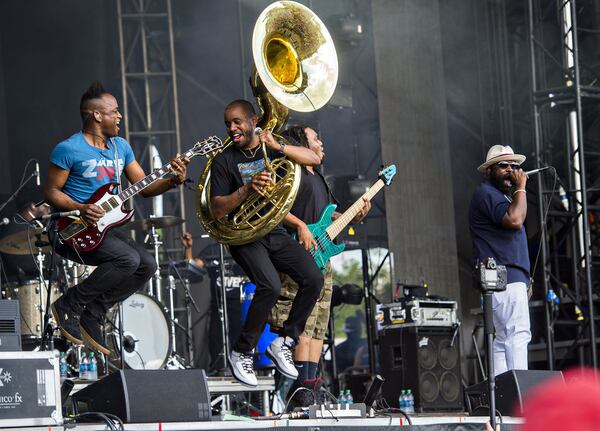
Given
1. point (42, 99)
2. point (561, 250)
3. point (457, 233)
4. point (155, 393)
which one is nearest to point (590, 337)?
point (561, 250)

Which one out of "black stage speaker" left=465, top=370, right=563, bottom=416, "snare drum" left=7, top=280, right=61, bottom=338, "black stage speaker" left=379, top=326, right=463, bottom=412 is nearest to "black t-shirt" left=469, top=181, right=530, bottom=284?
"black stage speaker" left=465, top=370, right=563, bottom=416

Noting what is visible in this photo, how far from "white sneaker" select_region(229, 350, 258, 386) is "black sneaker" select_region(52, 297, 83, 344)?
890 millimetres

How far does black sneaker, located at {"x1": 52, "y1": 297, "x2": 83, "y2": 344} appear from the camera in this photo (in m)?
5.57

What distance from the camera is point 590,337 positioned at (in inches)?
374

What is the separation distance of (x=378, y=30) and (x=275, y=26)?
6.48 meters

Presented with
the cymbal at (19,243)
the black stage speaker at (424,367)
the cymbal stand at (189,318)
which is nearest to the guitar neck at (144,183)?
the cymbal at (19,243)

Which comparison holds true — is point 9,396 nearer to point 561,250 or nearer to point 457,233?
point 561,250

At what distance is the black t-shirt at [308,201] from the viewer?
6332 millimetres

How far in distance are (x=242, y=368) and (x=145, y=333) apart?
330 centimetres

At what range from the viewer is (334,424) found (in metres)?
4.98

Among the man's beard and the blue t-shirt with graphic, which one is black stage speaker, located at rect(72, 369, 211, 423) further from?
the man's beard

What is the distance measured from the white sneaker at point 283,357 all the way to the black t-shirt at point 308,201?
2.85 ft

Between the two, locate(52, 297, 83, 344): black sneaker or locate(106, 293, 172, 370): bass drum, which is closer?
locate(52, 297, 83, 344): black sneaker

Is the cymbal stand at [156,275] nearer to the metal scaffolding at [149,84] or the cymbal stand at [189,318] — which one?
the cymbal stand at [189,318]
